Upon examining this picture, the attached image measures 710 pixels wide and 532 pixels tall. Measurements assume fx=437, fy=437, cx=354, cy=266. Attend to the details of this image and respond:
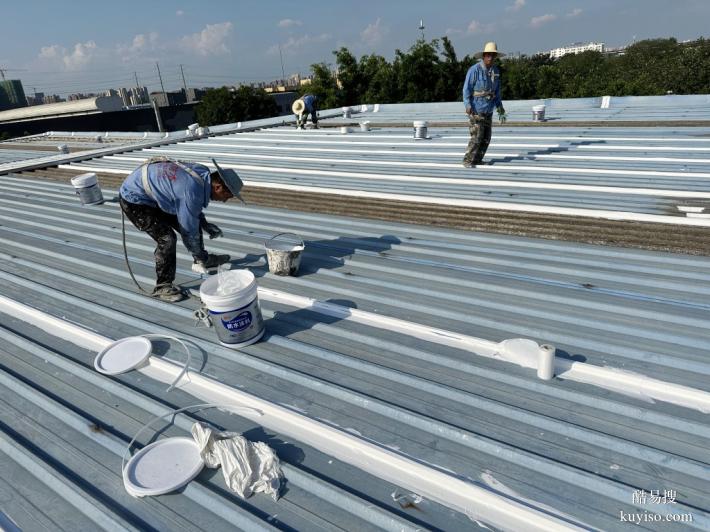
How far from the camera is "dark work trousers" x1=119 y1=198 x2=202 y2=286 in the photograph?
160 inches

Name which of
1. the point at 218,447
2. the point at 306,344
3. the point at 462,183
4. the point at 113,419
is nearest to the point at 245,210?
the point at 462,183

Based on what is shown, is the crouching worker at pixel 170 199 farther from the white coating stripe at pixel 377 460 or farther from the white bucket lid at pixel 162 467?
the white bucket lid at pixel 162 467

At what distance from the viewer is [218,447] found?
230cm

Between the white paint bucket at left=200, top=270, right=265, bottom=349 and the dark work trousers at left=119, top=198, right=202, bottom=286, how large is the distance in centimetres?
99

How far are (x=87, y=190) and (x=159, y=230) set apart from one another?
4354 mm

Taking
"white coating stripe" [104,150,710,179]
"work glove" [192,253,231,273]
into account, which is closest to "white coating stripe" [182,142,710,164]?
"white coating stripe" [104,150,710,179]

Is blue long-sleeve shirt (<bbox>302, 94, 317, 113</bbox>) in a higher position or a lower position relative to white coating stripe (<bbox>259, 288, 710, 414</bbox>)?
higher

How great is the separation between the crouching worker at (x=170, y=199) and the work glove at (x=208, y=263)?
0.25ft

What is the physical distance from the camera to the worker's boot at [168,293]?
4.14 m

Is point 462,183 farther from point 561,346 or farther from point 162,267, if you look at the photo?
point 162,267

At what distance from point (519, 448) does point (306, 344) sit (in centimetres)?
168

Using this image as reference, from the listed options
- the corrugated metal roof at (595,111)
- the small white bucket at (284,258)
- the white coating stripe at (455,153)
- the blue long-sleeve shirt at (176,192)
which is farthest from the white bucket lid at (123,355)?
the corrugated metal roof at (595,111)

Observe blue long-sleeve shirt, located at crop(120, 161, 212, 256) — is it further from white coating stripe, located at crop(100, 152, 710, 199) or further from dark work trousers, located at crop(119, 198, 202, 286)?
white coating stripe, located at crop(100, 152, 710, 199)

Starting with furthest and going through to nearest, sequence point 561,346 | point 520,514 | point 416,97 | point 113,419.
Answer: point 416,97
point 561,346
point 113,419
point 520,514
